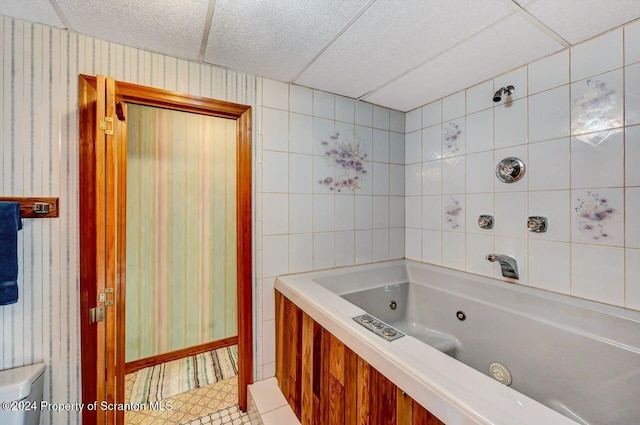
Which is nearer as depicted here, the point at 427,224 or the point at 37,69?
the point at 37,69

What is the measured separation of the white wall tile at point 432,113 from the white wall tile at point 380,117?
290 mm

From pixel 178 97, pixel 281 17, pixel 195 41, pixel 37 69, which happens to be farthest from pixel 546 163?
pixel 37 69

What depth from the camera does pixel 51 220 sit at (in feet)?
3.91

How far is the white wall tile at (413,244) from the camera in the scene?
2.17 m

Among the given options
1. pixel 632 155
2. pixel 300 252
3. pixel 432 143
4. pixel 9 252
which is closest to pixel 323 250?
pixel 300 252

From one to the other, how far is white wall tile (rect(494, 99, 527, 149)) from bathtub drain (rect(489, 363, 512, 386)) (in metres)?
1.29

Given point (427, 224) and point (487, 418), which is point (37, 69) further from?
point (427, 224)

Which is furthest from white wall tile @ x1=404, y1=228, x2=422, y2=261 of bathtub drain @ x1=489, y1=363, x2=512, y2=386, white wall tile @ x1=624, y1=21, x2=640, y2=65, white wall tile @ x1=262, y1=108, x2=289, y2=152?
white wall tile @ x1=624, y1=21, x2=640, y2=65

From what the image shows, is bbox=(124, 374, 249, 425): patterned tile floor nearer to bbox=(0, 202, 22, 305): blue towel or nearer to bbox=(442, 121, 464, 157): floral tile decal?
bbox=(0, 202, 22, 305): blue towel

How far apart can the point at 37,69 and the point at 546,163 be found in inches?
101

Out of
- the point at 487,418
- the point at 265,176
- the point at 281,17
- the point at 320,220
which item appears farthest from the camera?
the point at 320,220

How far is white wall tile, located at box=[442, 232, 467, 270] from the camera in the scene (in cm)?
186

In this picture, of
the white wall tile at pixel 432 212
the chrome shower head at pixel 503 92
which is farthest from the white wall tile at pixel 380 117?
the chrome shower head at pixel 503 92

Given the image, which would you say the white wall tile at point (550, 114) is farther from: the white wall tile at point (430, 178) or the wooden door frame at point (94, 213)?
the wooden door frame at point (94, 213)
